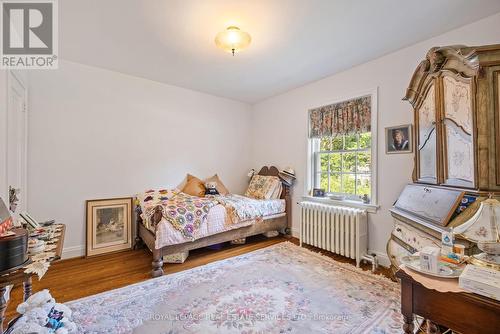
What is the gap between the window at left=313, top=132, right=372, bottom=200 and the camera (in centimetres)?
295

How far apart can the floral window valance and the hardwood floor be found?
5.84ft

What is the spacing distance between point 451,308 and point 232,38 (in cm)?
238

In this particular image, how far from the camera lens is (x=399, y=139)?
2.50 m

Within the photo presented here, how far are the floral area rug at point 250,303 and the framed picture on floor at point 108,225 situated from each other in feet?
4.11

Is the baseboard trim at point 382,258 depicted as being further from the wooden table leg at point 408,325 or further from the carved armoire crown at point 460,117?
the wooden table leg at point 408,325

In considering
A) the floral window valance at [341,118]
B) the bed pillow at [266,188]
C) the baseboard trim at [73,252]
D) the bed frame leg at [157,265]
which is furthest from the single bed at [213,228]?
the floral window valance at [341,118]

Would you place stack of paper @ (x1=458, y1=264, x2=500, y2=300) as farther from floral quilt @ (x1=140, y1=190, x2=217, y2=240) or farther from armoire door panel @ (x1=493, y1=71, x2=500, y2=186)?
floral quilt @ (x1=140, y1=190, x2=217, y2=240)

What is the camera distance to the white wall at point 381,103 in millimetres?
2162

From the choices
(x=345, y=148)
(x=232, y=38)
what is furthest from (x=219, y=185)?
(x=232, y=38)

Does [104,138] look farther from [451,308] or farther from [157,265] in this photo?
[451,308]

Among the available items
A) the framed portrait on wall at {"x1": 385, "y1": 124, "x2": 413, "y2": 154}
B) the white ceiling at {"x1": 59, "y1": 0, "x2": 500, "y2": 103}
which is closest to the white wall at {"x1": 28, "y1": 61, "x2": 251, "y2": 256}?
the white ceiling at {"x1": 59, "y1": 0, "x2": 500, "y2": 103}

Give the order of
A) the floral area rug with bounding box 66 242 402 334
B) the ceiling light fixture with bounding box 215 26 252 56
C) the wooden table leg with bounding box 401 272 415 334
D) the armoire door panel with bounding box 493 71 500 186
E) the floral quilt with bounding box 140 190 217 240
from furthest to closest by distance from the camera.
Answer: the floral quilt with bounding box 140 190 217 240 → the ceiling light fixture with bounding box 215 26 252 56 → the floral area rug with bounding box 66 242 402 334 → the armoire door panel with bounding box 493 71 500 186 → the wooden table leg with bounding box 401 272 415 334

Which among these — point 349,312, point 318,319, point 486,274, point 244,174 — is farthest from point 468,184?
point 244,174

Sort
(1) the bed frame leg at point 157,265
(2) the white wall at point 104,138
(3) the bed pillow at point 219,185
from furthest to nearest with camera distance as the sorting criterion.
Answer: (3) the bed pillow at point 219,185 < (2) the white wall at point 104,138 < (1) the bed frame leg at point 157,265
